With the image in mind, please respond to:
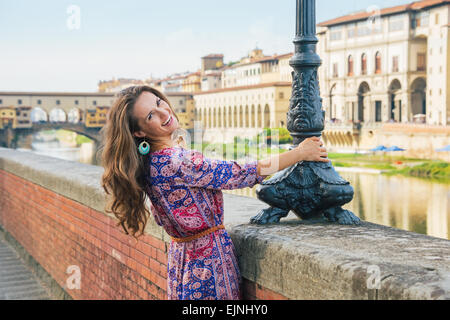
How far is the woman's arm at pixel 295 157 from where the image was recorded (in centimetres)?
151

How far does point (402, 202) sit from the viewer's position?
58.9 feet

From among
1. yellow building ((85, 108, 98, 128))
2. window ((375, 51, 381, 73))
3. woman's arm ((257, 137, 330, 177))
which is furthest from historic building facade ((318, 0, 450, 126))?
woman's arm ((257, 137, 330, 177))

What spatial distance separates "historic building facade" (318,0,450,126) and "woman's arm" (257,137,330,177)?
1103 inches

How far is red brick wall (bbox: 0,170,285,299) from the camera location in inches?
85.2

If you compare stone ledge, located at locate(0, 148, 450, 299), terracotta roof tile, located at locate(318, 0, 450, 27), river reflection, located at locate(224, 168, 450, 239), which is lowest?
river reflection, located at locate(224, 168, 450, 239)

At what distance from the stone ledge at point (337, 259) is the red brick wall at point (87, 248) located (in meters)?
0.08

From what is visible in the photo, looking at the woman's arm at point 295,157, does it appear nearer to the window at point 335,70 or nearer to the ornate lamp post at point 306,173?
the ornate lamp post at point 306,173

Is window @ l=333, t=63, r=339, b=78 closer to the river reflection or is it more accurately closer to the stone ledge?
the river reflection

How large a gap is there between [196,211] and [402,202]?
17.3m

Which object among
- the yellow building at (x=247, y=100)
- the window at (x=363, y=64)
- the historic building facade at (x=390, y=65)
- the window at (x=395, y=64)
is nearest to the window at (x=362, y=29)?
the historic building facade at (x=390, y=65)

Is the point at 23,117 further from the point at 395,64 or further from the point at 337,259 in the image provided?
the point at 337,259

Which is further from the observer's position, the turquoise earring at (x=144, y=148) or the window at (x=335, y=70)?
the window at (x=335, y=70)

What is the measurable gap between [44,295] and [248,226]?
221 cm

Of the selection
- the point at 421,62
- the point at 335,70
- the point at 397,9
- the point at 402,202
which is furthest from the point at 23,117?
the point at 402,202
